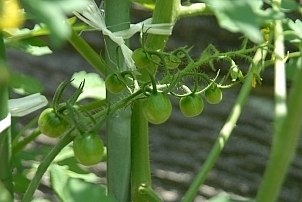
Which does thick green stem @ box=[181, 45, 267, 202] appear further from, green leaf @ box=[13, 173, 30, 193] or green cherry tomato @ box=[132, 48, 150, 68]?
green leaf @ box=[13, 173, 30, 193]

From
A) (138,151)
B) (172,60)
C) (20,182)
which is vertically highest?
(172,60)

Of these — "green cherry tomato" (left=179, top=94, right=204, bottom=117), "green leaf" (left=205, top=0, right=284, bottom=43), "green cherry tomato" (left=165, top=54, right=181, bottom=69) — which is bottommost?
"green cherry tomato" (left=179, top=94, right=204, bottom=117)

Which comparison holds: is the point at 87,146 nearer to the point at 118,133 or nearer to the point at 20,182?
the point at 118,133

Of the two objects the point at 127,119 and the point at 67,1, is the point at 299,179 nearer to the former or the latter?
the point at 127,119

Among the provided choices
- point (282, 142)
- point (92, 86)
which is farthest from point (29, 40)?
point (282, 142)

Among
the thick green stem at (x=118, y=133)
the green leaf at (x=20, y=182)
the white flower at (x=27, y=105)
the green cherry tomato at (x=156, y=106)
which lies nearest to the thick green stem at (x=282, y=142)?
the green cherry tomato at (x=156, y=106)

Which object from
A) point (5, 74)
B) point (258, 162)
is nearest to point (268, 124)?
point (258, 162)

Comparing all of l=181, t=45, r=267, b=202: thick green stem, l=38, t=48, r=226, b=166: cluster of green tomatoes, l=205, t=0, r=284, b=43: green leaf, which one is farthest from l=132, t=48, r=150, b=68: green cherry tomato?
l=205, t=0, r=284, b=43: green leaf
